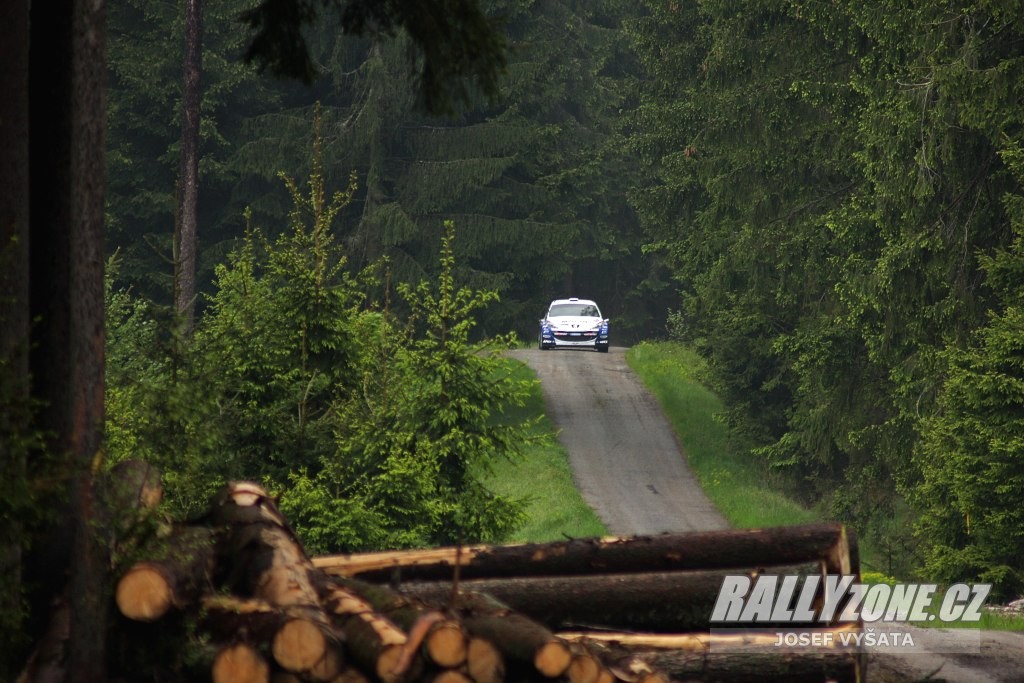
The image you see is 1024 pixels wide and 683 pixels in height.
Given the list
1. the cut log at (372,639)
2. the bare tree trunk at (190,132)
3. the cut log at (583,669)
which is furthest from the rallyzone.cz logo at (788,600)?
the bare tree trunk at (190,132)

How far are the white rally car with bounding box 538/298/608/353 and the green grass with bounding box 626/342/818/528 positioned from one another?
1.41m

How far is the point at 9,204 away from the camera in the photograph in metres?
7.34

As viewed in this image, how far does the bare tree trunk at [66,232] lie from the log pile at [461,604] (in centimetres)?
96

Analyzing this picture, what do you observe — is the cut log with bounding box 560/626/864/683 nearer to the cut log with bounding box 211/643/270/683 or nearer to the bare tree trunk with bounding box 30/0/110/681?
the cut log with bounding box 211/643/270/683

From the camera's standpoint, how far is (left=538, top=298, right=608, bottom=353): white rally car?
43.2 meters

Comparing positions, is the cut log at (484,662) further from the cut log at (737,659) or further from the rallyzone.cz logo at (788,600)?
the rallyzone.cz logo at (788,600)

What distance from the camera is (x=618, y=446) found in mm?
33781

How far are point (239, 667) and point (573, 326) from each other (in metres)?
36.7

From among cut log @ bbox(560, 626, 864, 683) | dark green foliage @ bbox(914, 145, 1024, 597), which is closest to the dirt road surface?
dark green foliage @ bbox(914, 145, 1024, 597)

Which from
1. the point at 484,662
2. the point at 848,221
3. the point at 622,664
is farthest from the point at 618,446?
the point at 484,662

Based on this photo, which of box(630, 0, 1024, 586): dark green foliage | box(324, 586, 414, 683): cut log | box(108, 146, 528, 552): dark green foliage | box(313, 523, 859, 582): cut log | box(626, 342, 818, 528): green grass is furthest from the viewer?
box(626, 342, 818, 528): green grass

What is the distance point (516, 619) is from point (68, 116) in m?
3.98

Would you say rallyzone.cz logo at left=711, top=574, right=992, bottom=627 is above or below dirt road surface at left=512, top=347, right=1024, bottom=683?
above

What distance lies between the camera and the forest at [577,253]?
13.6 meters
